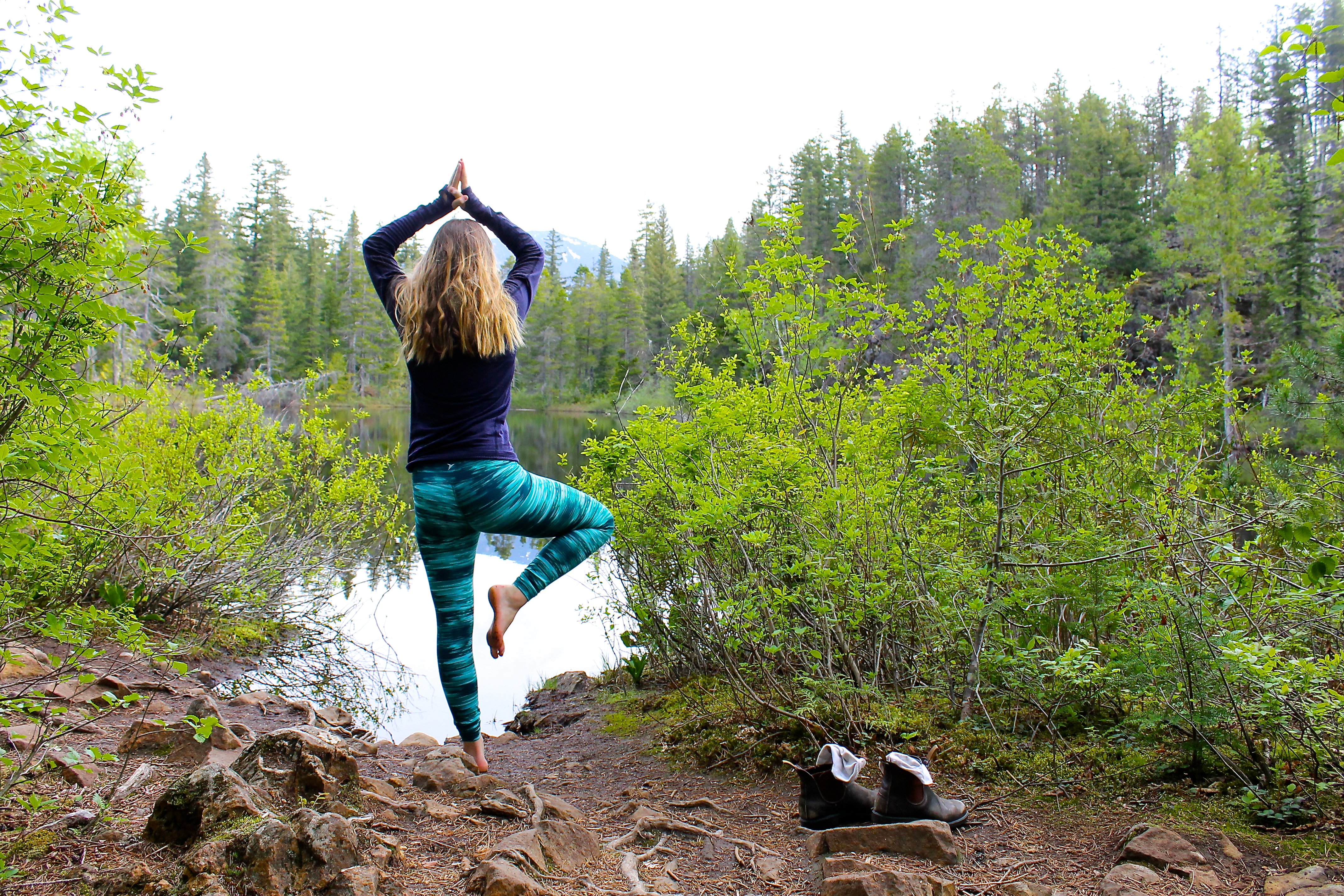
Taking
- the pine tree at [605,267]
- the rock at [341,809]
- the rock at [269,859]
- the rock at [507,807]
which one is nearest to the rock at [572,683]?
the rock at [507,807]

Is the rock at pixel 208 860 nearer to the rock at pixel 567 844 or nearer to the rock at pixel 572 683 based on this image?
the rock at pixel 567 844

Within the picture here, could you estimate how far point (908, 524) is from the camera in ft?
11.9

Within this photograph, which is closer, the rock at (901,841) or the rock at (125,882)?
the rock at (125,882)

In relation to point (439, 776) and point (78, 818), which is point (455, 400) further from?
point (78, 818)

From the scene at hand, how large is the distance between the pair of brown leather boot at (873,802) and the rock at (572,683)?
3708 millimetres

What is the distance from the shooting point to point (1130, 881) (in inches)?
82.9

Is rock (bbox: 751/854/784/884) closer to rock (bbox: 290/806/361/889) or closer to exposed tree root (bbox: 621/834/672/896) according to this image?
exposed tree root (bbox: 621/834/672/896)

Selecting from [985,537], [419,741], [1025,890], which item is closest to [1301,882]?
[1025,890]

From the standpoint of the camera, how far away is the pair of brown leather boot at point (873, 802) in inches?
99.2

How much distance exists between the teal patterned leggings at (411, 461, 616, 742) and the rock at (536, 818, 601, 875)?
742mm

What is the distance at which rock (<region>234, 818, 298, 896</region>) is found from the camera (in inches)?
71.1

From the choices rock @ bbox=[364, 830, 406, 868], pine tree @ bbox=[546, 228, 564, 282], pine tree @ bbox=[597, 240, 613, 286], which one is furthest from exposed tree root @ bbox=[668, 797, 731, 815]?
pine tree @ bbox=[597, 240, 613, 286]

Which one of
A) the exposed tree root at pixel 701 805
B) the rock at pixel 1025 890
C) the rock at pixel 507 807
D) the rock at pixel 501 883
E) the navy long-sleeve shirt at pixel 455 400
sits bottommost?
the exposed tree root at pixel 701 805

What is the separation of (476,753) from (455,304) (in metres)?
1.74
